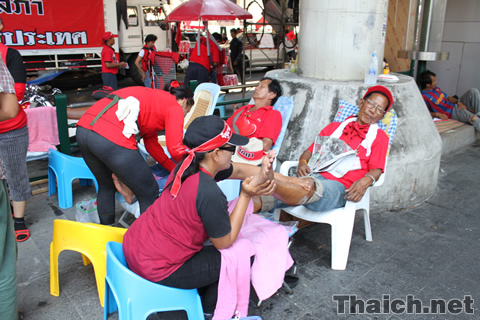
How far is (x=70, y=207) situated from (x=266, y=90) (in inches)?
90.9

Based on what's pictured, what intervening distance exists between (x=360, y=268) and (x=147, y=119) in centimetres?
197

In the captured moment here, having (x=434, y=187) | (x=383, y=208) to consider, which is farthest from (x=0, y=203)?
(x=434, y=187)

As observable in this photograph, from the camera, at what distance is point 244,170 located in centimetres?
270

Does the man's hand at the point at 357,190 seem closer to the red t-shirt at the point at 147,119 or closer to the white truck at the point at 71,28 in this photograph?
the red t-shirt at the point at 147,119

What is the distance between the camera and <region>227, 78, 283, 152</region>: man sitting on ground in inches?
150

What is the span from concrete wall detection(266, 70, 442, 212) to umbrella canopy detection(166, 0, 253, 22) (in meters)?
3.54

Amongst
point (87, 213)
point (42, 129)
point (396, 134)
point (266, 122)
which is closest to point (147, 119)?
point (87, 213)

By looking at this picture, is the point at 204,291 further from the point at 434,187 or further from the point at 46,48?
the point at 46,48

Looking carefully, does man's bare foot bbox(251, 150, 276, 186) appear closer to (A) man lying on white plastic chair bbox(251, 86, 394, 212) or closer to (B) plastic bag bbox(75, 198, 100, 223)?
(A) man lying on white plastic chair bbox(251, 86, 394, 212)

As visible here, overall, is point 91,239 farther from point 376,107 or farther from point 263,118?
point 376,107

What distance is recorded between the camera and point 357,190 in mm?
3002

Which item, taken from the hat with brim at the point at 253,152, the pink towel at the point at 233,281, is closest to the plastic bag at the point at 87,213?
the hat with brim at the point at 253,152

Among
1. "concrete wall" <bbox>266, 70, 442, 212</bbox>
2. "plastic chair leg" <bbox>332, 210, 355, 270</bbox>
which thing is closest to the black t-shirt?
"concrete wall" <bbox>266, 70, 442, 212</bbox>

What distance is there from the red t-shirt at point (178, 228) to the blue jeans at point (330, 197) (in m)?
1.13
